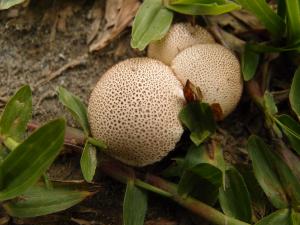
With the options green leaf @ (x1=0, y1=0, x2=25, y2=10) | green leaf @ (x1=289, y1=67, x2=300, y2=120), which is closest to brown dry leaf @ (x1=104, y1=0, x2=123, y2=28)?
green leaf @ (x1=0, y1=0, x2=25, y2=10)

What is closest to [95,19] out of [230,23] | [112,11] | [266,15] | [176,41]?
[112,11]

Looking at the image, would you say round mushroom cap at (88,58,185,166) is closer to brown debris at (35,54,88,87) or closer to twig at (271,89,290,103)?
brown debris at (35,54,88,87)


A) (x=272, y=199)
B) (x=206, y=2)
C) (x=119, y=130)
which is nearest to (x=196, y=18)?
(x=206, y=2)

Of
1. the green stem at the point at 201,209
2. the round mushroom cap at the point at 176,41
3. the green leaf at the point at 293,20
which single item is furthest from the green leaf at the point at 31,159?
the green leaf at the point at 293,20

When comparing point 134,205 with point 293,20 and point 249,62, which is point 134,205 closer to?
point 249,62

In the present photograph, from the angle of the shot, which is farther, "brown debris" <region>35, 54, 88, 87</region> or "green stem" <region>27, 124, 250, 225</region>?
"brown debris" <region>35, 54, 88, 87</region>

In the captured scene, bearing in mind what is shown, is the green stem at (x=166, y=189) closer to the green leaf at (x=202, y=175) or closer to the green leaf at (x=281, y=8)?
the green leaf at (x=202, y=175)
